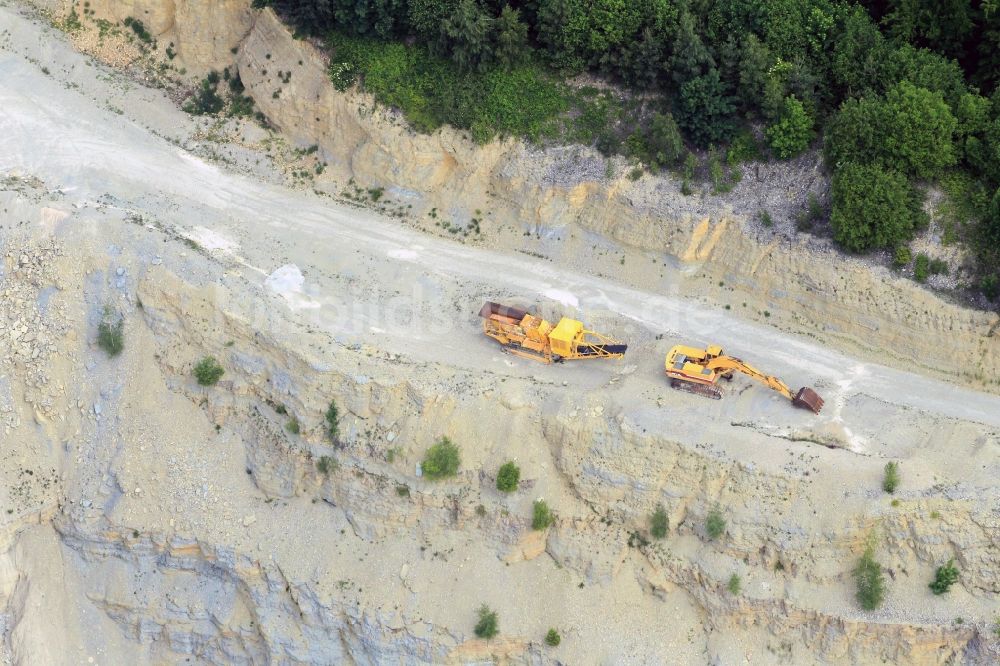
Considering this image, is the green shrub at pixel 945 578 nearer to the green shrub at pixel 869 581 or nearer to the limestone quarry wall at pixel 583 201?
the green shrub at pixel 869 581

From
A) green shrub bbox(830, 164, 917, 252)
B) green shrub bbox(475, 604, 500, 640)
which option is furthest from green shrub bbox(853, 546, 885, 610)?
green shrub bbox(475, 604, 500, 640)

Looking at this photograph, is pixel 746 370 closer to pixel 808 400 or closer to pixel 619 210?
pixel 808 400

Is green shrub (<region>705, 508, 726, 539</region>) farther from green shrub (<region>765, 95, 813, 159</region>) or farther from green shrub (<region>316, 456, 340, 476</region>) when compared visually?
green shrub (<region>765, 95, 813, 159</region>)

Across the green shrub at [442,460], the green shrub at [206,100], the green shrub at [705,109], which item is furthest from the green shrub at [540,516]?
the green shrub at [206,100]

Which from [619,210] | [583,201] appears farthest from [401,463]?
[619,210]

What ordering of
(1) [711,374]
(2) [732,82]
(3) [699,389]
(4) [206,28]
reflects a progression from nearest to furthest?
1. (1) [711,374]
2. (3) [699,389]
3. (2) [732,82]
4. (4) [206,28]

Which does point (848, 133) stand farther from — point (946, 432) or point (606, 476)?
point (606, 476)
